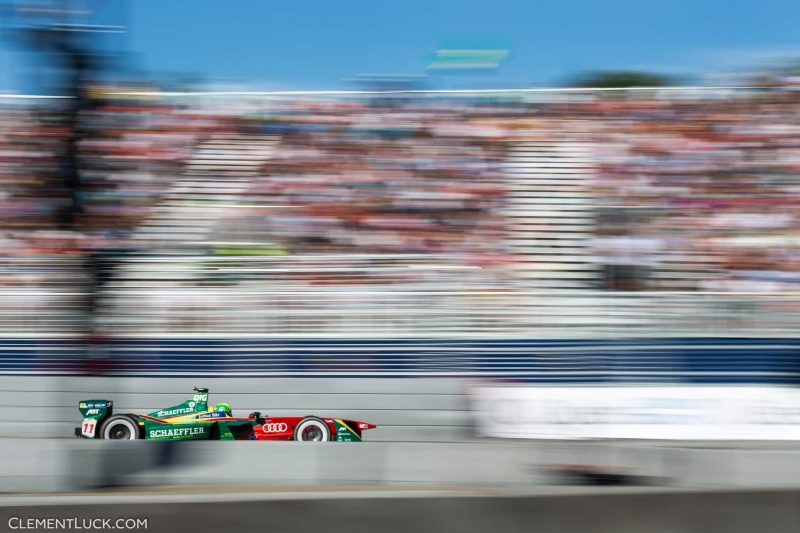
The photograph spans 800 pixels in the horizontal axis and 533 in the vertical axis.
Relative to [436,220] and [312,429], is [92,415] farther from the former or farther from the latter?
[436,220]

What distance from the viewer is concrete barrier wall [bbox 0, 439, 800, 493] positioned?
170 inches

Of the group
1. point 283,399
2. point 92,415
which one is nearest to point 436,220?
point 283,399

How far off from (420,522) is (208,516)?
81 centimetres

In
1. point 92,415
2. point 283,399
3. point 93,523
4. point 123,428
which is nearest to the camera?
point 93,523

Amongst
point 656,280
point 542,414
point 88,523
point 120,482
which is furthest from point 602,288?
point 88,523

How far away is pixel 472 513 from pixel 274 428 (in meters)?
4.92

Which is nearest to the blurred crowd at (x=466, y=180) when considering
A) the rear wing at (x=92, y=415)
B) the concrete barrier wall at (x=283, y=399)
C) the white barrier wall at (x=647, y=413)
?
the concrete barrier wall at (x=283, y=399)

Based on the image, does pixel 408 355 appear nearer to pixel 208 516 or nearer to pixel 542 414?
pixel 542 414

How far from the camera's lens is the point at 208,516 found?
3412 millimetres

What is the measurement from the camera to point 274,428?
819cm

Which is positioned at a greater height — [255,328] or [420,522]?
[255,328]

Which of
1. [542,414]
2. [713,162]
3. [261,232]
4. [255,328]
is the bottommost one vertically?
[542,414]

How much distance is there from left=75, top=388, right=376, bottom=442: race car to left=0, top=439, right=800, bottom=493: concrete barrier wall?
3079 millimetres

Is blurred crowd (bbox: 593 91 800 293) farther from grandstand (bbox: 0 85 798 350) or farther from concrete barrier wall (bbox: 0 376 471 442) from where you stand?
concrete barrier wall (bbox: 0 376 471 442)
